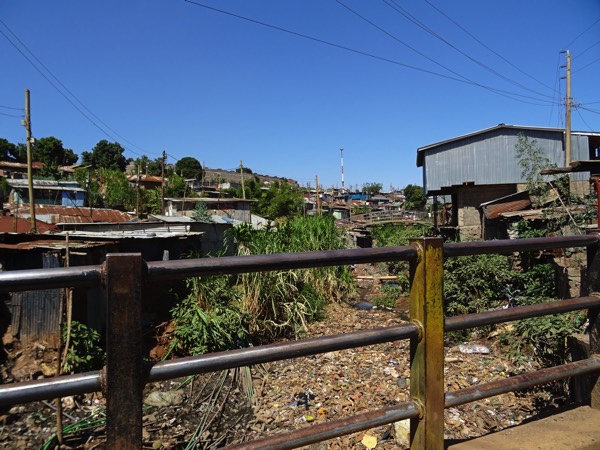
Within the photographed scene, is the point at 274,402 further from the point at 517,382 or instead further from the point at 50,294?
the point at 517,382

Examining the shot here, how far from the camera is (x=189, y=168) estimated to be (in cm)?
6812

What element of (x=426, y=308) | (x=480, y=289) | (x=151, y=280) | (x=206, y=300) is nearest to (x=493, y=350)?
(x=480, y=289)

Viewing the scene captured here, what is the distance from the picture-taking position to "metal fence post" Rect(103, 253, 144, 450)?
3.29 ft

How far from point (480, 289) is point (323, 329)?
2902 millimetres

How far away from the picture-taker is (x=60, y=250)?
6.74m

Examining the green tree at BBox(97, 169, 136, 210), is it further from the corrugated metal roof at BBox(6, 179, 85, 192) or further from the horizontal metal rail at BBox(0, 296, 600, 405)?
the horizontal metal rail at BBox(0, 296, 600, 405)

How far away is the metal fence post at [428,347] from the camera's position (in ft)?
4.41

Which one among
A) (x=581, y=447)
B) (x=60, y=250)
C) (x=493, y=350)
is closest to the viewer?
(x=581, y=447)

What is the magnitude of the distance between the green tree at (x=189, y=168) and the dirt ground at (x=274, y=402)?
2468 inches

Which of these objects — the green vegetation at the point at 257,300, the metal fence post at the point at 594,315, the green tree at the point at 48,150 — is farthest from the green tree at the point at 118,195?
the metal fence post at the point at 594,315

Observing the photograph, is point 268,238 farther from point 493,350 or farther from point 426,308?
point 426,308

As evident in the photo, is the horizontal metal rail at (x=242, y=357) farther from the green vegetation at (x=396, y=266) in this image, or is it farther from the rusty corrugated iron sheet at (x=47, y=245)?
the rusty corrugated iron sheet at (x=47, y=245)

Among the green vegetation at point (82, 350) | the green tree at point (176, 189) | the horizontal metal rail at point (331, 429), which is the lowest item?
the green vegetation at point (82, 350)

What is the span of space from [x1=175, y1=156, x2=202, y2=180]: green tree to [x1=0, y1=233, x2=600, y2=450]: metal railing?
221 feet
